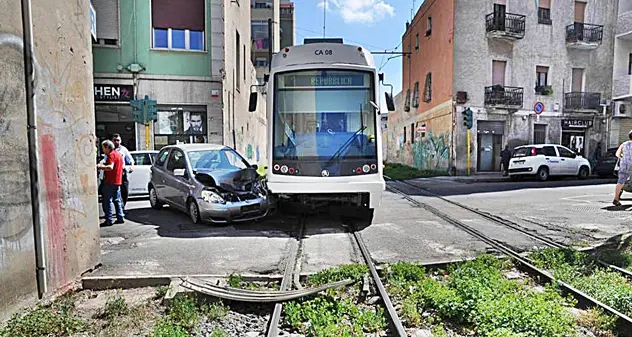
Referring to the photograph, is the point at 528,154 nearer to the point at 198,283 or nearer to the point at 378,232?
the point at 378,232

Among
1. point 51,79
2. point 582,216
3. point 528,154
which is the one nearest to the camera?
point 51,79

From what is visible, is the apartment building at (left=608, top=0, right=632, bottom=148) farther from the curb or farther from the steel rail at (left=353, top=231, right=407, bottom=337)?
the curb

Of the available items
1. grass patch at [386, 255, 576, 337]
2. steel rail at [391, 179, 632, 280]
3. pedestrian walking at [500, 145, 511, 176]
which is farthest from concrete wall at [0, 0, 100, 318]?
pedestrian walking at [500, 145, 511, 176]

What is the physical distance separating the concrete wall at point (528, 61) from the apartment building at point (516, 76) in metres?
0.06

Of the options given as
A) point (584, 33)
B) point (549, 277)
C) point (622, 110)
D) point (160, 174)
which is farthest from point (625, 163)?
point (622, 110)

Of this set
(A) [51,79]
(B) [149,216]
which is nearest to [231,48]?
(B) [149,216]

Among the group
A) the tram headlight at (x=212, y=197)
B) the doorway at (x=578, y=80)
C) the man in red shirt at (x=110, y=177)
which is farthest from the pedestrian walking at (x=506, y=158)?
the man in red shirt at (x=110, y=177)

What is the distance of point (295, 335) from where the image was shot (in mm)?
3777

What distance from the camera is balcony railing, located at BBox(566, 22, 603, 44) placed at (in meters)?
24.0

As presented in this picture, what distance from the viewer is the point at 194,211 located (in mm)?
8531

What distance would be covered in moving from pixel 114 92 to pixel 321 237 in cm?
1300

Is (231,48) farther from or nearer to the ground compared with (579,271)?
farther from the ground

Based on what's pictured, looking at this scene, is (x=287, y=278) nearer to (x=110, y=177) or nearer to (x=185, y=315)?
(x=185, y=315)

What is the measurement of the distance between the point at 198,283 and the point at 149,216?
18.2 ft
